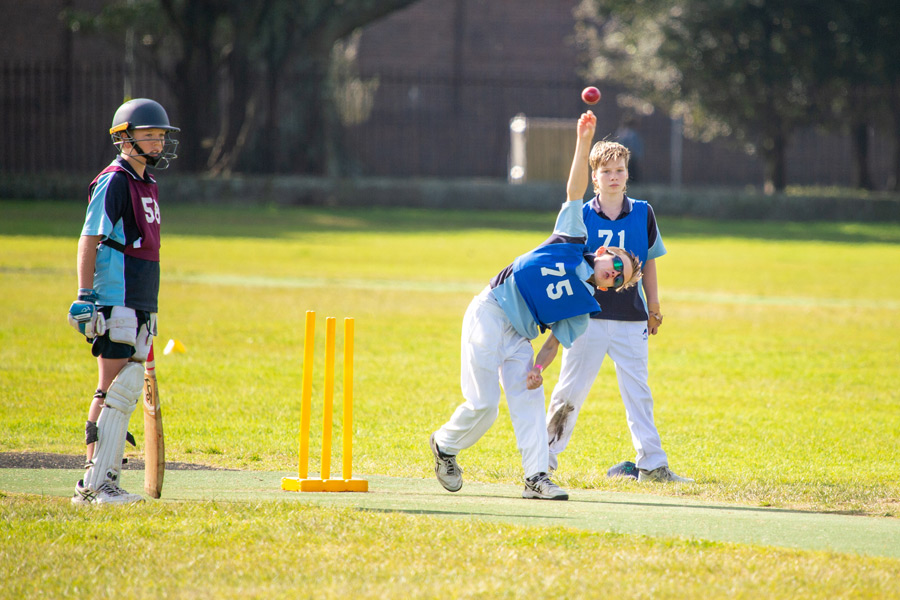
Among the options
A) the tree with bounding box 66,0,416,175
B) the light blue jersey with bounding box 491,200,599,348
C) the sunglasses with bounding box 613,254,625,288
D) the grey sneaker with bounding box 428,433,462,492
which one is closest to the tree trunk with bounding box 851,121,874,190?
the tree with bounding box 66,0,416,175

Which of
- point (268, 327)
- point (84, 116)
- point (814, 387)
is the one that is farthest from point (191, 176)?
point (814, 387)

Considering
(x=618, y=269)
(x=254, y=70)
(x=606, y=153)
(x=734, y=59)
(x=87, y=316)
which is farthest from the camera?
(x=734, y=59)

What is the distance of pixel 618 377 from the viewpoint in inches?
270

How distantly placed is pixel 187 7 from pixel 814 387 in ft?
75.9

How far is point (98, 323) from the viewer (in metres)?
5.52

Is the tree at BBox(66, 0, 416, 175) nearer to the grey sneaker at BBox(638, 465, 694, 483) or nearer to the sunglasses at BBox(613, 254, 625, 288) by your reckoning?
the grey sneaker at BBox(638, 465, 694, 483)

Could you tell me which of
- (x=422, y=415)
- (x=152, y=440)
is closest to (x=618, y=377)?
(x=422, y=415)

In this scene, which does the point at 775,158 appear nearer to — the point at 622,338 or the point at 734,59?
the point at 734,59

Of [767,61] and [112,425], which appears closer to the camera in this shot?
[112,425]

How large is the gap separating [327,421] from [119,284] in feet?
4.17

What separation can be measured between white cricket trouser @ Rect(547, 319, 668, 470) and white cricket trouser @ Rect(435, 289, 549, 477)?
799mm

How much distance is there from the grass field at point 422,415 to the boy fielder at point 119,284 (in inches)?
13.1

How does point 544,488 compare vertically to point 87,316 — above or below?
below

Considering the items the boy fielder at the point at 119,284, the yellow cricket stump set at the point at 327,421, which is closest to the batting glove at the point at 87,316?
the boy fielder at the point at 119,284
